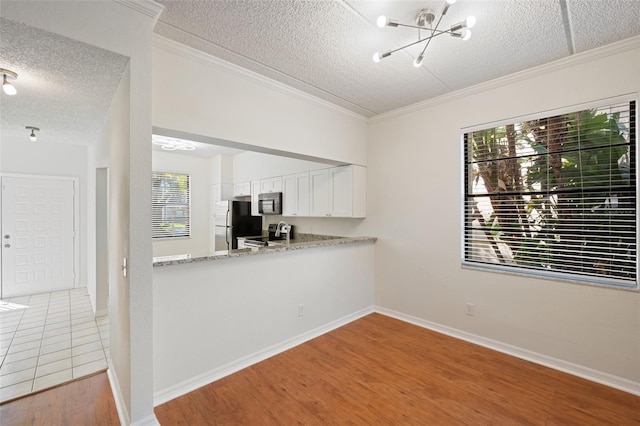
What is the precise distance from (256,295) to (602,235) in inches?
129

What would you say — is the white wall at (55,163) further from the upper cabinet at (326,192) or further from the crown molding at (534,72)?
the crown molding at (534,72)

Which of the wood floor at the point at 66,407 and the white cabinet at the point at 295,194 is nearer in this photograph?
the wood floor at the point at 66,407

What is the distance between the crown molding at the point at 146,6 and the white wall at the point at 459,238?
2956 mm

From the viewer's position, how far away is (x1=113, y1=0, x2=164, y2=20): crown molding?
5.85 ft

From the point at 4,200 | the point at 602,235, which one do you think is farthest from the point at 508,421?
the point at 4,200

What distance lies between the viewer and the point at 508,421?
78.6 inches

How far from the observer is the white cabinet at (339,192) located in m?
4.07

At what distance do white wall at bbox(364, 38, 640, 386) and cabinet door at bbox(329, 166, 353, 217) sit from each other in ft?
1.20

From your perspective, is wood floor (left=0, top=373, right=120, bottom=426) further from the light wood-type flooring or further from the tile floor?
the tile floor

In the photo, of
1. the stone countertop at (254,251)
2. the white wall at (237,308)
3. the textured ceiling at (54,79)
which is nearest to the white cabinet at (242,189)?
the stone countertop at (254,251)

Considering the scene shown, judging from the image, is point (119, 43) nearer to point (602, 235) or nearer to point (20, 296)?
point (602, 235)

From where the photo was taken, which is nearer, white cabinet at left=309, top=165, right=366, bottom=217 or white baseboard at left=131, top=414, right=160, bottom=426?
white baseboard at left=131, top=414, right=160, bottom=426

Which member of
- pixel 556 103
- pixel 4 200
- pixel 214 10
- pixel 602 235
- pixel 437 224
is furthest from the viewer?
pixel 4 200

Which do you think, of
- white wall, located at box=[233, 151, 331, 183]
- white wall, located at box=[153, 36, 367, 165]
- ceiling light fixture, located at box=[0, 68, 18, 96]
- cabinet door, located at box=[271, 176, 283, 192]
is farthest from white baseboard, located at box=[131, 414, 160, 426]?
cabinet door, located at box=[271, 176, 283, 192]
